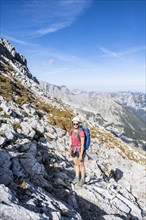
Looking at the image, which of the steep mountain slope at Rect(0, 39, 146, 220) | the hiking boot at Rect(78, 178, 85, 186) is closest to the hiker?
the hiking boot at Rect(78, 178, 85, 186)

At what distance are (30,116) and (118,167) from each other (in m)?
10.8

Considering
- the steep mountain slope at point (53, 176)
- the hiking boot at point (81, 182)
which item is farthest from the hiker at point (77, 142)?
the steep mountain slope at point (53, 176)

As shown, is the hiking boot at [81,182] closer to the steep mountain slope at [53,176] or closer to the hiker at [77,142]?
the steep mountain slope at [53,176]

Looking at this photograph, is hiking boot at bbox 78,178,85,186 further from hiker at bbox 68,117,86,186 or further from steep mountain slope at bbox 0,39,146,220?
hiker at bbox 68,117,86,186

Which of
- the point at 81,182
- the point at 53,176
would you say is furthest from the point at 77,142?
the point at 53,176

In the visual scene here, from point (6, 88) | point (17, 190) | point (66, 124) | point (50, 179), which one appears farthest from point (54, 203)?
point (6, 88)

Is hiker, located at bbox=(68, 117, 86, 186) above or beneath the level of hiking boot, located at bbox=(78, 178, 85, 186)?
above

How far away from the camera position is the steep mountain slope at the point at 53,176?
1067cm

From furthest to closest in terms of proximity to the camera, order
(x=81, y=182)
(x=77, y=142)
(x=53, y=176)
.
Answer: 1. (x=53, y=176)
2. (x=81, y=182)
3. (x=77, y=142)

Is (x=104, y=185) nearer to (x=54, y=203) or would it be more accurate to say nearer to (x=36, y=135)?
(x=36, y=135)

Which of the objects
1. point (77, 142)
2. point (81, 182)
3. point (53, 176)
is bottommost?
point (81, 182)

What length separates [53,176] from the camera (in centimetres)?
1653

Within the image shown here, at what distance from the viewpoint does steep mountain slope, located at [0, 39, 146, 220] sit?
10672mm

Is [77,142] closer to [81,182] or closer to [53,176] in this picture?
[81,182]
